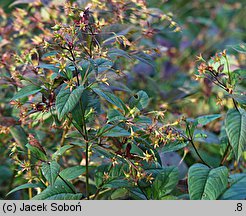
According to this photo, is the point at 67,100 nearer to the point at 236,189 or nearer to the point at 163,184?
the point at 163,184

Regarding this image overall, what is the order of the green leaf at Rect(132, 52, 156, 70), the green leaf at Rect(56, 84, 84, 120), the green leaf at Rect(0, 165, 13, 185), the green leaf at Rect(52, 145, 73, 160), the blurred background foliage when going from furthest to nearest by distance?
the green leaf at Rect(0, 165, 13, 185) < the blurred background foliage < the green leaf at Rect(132, 52, 156, 70) < the green leaf at Rect(52, 145, 73, 160) < the green leaf at Rect(56, 84, 84, 120)

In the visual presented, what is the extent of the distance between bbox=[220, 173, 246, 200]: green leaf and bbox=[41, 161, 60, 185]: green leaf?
1.40ft

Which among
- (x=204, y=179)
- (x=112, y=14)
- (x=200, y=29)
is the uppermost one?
(x=112, y=14)

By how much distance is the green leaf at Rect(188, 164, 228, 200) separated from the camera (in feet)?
3.99

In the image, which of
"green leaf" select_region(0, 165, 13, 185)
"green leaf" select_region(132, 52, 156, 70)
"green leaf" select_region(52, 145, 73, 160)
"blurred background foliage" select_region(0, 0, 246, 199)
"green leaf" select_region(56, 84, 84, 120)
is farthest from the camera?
"green leaf" select_region(0, 165, 13, 185)

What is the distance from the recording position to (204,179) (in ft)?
4.09

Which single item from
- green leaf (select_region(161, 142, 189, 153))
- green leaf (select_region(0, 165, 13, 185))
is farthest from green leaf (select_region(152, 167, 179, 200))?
green leaf (select_region(0, 165, 13, 185))

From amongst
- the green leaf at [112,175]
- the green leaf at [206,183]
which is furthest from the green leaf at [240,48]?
the green leaf at [112,175]

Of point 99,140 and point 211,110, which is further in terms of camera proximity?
point 211,110

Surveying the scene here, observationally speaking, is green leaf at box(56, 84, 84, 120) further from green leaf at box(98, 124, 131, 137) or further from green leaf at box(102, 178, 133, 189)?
green leaf at box(102, 178, 133, 189)

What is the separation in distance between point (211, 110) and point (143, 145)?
1.22m

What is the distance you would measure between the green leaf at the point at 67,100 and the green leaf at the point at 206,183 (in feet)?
1.05

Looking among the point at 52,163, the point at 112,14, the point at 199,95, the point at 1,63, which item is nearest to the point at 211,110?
the point at 199,95
